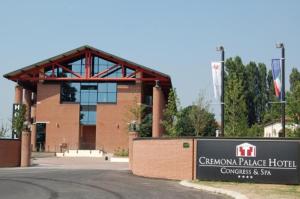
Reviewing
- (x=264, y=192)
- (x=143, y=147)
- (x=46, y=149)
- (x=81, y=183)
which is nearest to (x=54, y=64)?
(x=46, y=149)

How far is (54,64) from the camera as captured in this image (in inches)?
2574

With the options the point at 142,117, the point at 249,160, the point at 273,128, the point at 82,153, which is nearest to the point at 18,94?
the point at 82,153

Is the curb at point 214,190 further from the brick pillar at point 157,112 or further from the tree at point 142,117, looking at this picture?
the brick pillar at point 157,112

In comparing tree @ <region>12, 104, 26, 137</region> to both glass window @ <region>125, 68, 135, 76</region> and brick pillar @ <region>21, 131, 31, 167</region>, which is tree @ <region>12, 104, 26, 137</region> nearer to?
brick pillar @ <region>21, 131, 31, 167</region>

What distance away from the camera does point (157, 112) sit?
213 feet

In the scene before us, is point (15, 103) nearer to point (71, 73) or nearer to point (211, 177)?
point (71, 73)

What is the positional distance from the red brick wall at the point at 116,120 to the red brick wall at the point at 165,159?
38753 millimetres

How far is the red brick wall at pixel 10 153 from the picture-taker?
127ft

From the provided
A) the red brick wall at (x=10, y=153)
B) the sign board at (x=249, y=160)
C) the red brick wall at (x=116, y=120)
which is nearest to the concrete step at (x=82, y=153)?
the red brick wall at (x=116, y=120)

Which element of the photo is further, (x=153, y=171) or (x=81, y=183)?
(x=153, y=171)

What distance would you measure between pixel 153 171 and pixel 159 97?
1543 inches

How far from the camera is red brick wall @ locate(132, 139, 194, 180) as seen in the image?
77.7ft

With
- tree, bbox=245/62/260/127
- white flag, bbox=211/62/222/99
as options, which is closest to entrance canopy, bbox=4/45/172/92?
tree, bbox=245/62/260/127

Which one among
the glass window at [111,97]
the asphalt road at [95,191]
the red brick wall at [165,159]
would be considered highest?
the glass window at [111,97]
